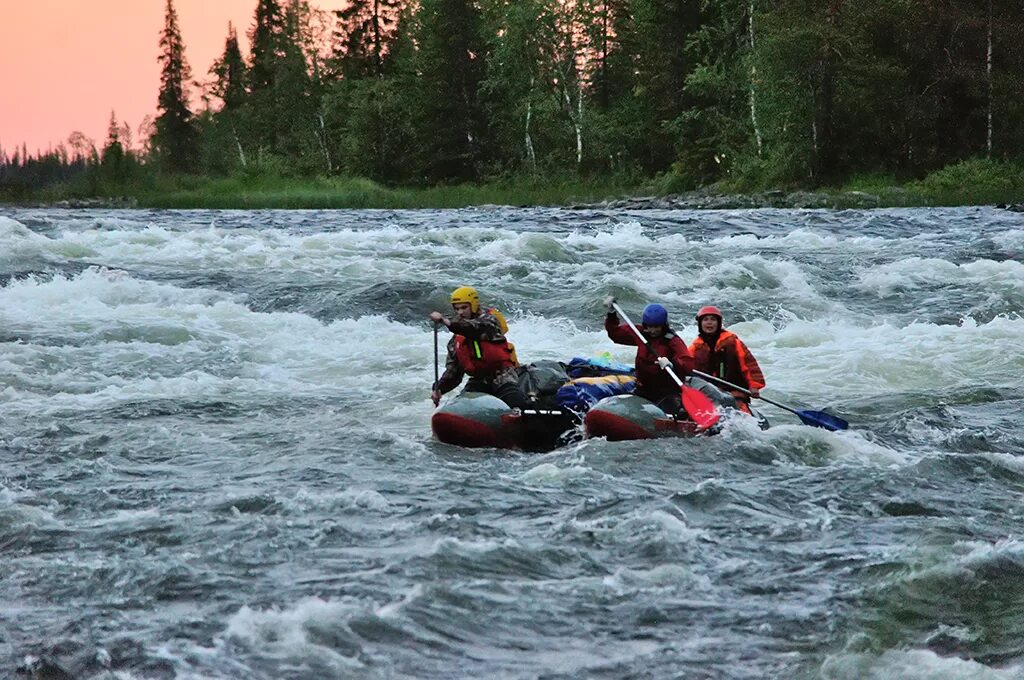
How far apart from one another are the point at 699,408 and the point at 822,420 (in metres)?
0.96

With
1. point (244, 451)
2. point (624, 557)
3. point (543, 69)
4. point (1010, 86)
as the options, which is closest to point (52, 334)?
point (244, 451)

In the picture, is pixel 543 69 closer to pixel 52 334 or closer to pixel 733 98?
pixel 733 98

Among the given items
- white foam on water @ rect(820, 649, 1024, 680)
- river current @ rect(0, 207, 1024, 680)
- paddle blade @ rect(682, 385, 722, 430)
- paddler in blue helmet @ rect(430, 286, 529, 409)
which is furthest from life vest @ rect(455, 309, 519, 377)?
white foam on water @ rect(820, 649, 1024, 680)

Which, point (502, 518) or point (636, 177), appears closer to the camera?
point (502, 518)

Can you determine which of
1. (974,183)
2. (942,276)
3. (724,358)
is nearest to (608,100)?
(974,183)

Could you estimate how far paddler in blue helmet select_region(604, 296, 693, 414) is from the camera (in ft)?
30.0

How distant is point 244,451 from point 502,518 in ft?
8.79

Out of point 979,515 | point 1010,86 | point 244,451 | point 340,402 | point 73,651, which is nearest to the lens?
point 73,651

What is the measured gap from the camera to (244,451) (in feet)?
29.6

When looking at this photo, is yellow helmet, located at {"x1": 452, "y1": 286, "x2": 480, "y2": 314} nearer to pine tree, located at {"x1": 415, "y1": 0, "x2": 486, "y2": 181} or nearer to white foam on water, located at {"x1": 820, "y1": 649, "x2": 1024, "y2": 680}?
white foam on water, located at {"x1": 820, "y1": 649, "x2": 1024, "y2": 680}

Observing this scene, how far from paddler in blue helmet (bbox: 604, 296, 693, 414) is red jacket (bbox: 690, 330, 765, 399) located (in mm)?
629

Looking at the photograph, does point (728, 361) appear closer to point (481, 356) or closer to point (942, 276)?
point (481, 356)

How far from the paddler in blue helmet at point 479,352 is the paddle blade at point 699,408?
4.39 feet

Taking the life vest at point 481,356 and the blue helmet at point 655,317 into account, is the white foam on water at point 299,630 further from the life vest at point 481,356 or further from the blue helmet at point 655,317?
the blue helmet at point 655,317
